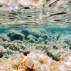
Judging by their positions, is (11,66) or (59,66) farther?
(11,66)

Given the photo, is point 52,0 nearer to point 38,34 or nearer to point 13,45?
point 13,45

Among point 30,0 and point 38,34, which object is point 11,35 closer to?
point 38,34

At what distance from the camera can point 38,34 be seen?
1220 inches

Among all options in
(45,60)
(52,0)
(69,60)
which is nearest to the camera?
(45,60)

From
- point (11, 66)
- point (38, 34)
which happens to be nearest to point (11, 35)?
point (38, 34)

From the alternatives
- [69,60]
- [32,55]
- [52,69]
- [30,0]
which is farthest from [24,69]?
[30,0]

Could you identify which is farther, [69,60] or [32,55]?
[69,60]

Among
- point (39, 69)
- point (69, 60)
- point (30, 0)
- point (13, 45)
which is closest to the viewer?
point (39, 69)

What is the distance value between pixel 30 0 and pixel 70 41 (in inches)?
751

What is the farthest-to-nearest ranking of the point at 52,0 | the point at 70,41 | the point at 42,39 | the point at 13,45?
1. the point at 42,39
2. the point at 70,41
3. the point at 13,45
4. the point at 52,0

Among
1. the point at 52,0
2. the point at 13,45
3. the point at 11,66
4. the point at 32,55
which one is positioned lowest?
the point at 13,45

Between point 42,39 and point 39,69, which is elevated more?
point 39,69

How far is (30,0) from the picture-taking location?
8891 mm

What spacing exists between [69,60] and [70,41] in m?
23.3
